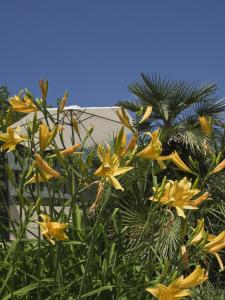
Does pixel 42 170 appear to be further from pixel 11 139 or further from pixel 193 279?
pixel 193 279

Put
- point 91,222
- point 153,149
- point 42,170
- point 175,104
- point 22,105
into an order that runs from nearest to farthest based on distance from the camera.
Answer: point 42,170 → point 153,149 → point 22,105 → point 91,222 → point 175,104

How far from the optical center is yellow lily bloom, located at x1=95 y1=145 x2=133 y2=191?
4.37 ft

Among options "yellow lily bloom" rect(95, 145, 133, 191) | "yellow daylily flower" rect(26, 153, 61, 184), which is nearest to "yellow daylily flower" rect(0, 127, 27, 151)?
"yellow daylily flower" rect(26, 153, 61, 184)

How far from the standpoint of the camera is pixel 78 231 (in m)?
1.91

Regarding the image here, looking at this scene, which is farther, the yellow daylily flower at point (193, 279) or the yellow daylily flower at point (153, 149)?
the yellow daylily flower at point (153, 149)

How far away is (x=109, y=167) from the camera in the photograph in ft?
4.38

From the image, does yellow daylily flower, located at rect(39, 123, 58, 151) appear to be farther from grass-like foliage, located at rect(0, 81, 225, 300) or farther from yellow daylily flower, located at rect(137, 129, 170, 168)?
yellow daylily flower, located at rect(137, 129, 170, 168)

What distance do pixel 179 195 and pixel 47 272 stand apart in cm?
57

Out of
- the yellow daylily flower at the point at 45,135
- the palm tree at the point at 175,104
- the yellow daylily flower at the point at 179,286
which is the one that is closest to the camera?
the yellow daylily flower at the point at 179,286

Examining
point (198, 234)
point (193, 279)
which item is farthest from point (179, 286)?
point (198, 234)

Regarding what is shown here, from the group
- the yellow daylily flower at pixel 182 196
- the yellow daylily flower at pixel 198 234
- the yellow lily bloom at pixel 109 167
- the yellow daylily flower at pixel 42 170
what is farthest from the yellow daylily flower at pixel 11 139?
the yellow daylily flower at pixel 198 234

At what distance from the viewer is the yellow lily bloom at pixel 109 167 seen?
1.33 m

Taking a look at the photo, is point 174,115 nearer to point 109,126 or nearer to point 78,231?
point 109,126

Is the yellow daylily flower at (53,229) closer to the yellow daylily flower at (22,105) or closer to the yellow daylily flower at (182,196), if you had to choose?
the yellow daylily flower at (182,196)
